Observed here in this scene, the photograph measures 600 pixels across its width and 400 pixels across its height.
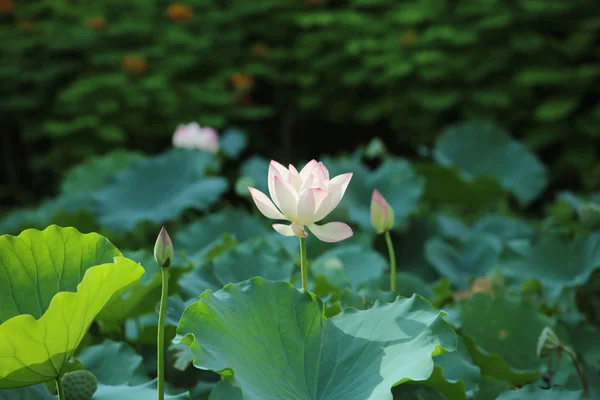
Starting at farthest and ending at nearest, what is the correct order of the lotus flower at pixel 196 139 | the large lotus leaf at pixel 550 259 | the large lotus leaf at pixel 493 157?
1. the large lotus leaf at pixel 493 157
2. the lotus flower at pixel 196 139
3. the large lotus leaf at pixel 550 259

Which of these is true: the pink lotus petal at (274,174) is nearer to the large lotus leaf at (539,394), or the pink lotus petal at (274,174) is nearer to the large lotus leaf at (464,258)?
the large lotus leaf at (539,394)

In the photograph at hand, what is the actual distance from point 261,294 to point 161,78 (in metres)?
3.41

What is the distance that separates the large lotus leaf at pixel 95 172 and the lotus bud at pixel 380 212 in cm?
159

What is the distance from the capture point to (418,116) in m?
4.13

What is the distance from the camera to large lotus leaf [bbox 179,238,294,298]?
2.81 ft

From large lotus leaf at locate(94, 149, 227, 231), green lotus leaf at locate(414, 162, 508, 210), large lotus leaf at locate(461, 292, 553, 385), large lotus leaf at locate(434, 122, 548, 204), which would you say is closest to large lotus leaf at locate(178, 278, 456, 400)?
large lotus leaf at locate(461, 292, 553, 385)

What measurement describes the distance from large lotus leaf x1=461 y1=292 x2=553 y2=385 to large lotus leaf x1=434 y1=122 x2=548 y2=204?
1345 mm

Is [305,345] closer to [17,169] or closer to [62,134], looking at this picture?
[62,134]

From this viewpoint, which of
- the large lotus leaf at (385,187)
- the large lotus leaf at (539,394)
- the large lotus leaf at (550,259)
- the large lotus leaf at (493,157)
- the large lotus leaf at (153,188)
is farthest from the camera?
the large lotus leaf at (493,157)

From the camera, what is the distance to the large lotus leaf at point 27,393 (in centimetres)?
60

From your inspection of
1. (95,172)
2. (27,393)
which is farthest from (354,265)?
(95,172)

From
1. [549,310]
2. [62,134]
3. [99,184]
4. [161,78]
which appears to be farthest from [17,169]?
[549,310]

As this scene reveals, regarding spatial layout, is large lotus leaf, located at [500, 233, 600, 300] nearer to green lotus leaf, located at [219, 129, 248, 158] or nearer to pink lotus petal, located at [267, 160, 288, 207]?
pink lotus petal, located at [267, 160, 288, 207]

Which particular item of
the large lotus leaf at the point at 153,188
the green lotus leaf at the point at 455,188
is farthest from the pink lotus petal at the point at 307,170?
the green lotus leaf at the point at 455,188
